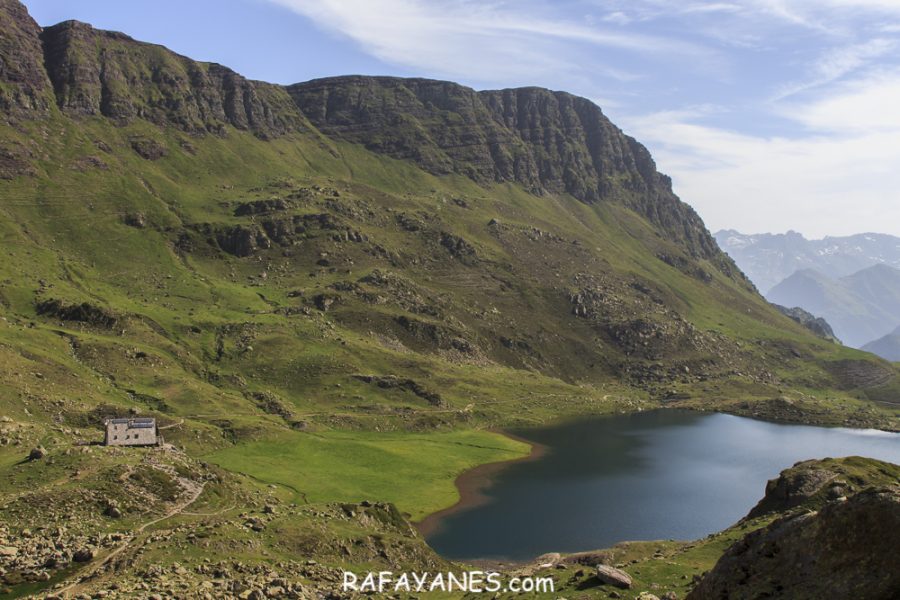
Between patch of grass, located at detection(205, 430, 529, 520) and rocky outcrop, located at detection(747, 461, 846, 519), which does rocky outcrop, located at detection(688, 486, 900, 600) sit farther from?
patch of grass, located at detection(205, 430, 529, 520)

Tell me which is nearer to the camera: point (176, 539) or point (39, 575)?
point (39, 575)

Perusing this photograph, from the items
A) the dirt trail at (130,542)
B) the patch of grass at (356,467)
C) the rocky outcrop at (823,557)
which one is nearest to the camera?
the rocky outcrop at (823,557)

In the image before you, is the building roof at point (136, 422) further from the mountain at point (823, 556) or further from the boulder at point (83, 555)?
the mountain at point (823, 556)

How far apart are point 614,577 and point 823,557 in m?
34.3

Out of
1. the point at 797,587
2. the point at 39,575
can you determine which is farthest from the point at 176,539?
the point at 797,587

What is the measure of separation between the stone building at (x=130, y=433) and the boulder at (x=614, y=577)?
7141cm

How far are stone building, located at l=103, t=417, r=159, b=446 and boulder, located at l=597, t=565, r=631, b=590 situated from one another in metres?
71.4

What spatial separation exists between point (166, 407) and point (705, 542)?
140 meters

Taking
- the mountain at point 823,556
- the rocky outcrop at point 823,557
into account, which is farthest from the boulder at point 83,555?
the rocky outcrop at point 823,557

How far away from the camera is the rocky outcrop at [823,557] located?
87.2ft

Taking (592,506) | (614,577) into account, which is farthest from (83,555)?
(592,506)

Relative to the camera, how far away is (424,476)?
555 ft

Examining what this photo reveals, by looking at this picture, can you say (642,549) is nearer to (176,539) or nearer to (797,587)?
(176,539)

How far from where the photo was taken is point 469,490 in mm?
163750
